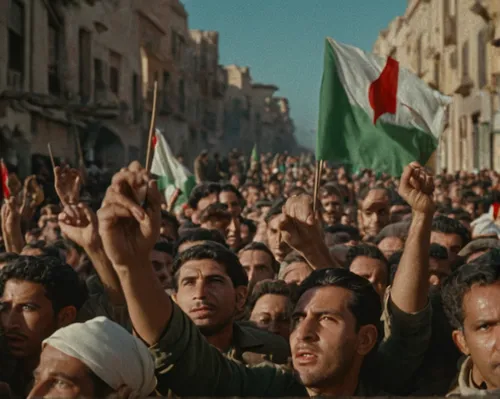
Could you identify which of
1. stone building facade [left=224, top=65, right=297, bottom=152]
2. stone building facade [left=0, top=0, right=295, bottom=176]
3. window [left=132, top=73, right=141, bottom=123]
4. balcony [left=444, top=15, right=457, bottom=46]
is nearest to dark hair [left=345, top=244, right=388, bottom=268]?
stone building facade [left=0, top=0, right=295, bottom=176]

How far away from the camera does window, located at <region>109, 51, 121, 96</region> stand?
34.7 meters

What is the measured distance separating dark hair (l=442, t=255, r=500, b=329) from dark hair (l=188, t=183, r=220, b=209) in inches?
259

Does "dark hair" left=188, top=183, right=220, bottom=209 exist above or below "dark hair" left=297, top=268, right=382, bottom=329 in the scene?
above

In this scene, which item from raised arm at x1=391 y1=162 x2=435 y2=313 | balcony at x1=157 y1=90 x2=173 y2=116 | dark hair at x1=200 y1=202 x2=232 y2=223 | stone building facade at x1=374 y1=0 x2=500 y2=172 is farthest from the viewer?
balcony at x1=157 y1=90 x2=173 y2=116

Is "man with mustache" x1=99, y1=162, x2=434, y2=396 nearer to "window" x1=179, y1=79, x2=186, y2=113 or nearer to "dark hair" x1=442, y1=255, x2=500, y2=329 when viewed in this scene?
"dark hair" x1=442, y1=255, x2=500, y2=329

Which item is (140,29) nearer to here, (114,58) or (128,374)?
(114,58)

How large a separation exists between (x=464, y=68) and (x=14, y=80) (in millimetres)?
19549

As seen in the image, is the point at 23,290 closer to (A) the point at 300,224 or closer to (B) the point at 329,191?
(A) the point at 300,224

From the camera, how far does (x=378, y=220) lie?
908 cm

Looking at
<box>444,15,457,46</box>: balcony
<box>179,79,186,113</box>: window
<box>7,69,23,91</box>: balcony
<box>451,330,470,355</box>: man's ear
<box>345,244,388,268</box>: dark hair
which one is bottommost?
<box>451,330,470,355</box>: man's ear

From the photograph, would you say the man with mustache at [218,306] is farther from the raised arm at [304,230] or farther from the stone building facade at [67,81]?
the stone building facade at [67,81]

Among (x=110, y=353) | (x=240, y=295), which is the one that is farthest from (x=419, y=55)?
(x=110, y=353)

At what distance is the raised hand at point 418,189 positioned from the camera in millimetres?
4367

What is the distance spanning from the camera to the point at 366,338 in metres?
3.96
